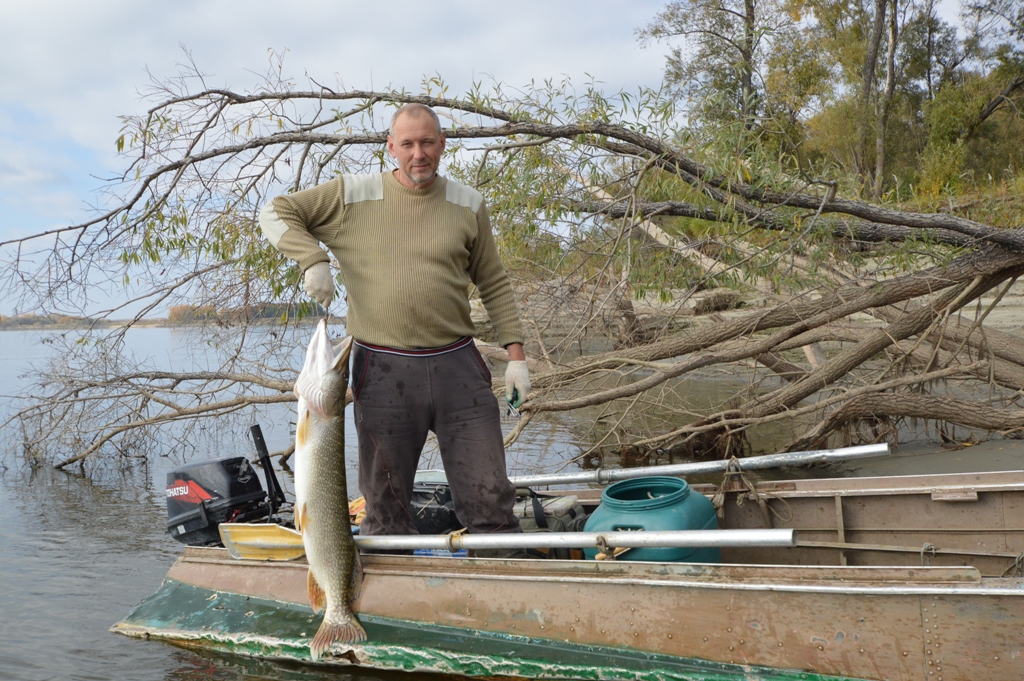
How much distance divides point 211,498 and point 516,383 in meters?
2.22

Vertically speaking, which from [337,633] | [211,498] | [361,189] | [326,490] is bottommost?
[337,633]

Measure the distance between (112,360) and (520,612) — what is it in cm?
634

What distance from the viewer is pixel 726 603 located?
3422 millimetres

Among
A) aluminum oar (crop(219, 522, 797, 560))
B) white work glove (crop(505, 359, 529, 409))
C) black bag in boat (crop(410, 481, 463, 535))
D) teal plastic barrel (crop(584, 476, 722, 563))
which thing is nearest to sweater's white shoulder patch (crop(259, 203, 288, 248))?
white work glove (crop(505, 359, 529, 409))

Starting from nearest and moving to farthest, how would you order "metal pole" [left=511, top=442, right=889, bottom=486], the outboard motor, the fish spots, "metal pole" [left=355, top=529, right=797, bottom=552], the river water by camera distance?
"metal pole" [left=355, top=529, right=797, bottom=552]
the fish spots
"metal pole" [left=511, top=442, right=889, bottom=486]
the river water
the outboard motor

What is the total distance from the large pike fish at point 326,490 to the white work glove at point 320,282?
0.13 meters

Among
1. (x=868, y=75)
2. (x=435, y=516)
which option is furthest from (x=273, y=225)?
(x=868, y=75)

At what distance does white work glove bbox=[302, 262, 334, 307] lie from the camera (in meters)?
3.49

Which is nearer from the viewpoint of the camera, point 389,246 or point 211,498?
point 389,246

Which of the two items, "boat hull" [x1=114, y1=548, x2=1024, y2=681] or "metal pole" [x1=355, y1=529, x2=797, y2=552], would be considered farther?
"metal pole" [x1=355, y1=529, x2=797, y2=552]

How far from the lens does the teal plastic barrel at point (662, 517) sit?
4016mm

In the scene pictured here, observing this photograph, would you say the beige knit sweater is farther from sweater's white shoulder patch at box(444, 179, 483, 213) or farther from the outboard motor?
the outboard motor

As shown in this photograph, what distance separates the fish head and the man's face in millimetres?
816

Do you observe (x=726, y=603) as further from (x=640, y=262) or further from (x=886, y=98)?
(x=886, y=98)
